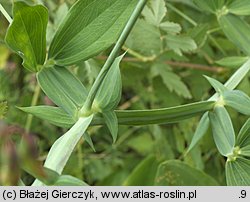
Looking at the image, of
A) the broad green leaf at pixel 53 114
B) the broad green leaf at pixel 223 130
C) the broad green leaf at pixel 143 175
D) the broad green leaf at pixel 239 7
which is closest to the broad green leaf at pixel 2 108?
the broad green leaf at pixel 53 114

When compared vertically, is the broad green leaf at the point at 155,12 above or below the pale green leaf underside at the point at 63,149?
above

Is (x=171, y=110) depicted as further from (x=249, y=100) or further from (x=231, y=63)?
(x=231, y=63)

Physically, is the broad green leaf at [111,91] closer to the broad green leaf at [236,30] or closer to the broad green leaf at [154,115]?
the broad green leaf at [154,115]

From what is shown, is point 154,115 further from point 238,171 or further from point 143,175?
point 143,175

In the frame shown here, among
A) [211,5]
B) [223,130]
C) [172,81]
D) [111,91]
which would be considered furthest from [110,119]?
[172,81]

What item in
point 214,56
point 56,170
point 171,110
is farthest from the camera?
point 214,56
